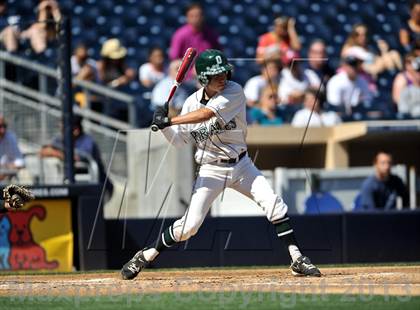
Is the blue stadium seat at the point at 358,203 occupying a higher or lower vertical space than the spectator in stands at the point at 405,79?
lower

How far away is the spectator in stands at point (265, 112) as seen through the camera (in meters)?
13.2

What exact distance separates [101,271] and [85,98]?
3735 millimetres

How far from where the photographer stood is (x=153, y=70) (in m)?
14.1

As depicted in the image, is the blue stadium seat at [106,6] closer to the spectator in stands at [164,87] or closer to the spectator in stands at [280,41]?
the spectator in stands at [164,87]

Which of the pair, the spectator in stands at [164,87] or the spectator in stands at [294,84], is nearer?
the spectator in stands at [164,87]

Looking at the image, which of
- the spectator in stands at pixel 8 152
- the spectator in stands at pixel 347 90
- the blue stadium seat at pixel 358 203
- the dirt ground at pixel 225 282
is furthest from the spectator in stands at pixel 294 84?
the dirt ground at pixel 225 282

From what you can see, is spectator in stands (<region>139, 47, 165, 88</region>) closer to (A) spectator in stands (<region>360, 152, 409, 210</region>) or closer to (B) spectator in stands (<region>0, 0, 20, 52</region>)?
(B) spectator in stands (<region>0, 0, 20, 52</region>)

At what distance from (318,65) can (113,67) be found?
9.24ft

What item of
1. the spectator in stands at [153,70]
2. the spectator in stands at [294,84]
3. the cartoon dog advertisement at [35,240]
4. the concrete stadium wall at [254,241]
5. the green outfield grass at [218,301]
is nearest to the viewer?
the green outfield grass at [218,301]

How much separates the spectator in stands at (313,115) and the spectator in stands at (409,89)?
99cm

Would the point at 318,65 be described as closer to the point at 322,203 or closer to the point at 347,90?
the point at 347,90

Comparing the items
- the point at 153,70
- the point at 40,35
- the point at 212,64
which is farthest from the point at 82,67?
the point at 212,64

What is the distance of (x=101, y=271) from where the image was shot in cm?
998

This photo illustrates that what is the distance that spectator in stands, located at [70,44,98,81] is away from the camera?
1377 centimetres
